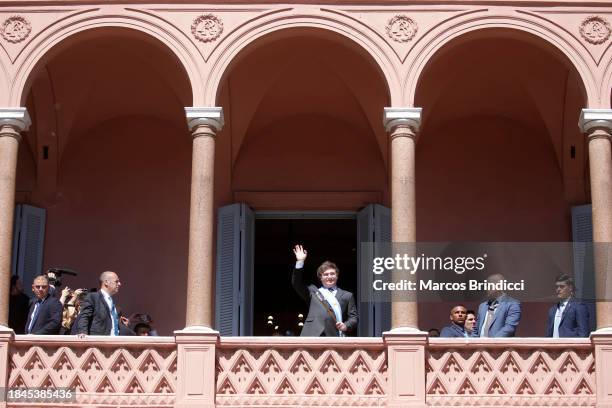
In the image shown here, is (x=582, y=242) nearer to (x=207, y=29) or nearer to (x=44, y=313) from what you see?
(x=207, y=29)


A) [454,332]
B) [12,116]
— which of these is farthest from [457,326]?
[12,116]

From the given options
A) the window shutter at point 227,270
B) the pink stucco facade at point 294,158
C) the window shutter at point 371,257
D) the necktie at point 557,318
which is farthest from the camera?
the window shutter at point 227,270

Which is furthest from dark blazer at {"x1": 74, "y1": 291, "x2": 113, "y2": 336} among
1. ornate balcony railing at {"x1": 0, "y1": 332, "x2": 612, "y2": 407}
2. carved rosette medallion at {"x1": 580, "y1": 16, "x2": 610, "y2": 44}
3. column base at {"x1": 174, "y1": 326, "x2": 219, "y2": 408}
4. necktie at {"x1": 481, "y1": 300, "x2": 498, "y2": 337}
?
carved rosette medallion at {"x1": 580, "y1": 16, "x2": 610, "y2": 44}

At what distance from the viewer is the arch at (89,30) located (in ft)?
58.2

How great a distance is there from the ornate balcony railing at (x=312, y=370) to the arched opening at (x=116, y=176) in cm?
371

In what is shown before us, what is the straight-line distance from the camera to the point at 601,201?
17.1m

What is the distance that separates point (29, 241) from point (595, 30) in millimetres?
8243

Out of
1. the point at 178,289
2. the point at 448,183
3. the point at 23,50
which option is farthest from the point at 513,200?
the point at 23,50

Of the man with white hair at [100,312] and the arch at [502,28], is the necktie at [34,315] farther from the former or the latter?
the arch at [502,28]

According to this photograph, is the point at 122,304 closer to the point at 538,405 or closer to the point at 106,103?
the point at 106,103

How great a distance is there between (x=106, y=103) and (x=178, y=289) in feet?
9.49

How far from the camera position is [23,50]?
58.4ft

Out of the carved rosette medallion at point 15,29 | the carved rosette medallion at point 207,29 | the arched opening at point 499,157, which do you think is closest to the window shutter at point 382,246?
the arched opening at point 499,157

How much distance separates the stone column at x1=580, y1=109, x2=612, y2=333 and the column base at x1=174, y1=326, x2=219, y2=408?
14.8 ft
